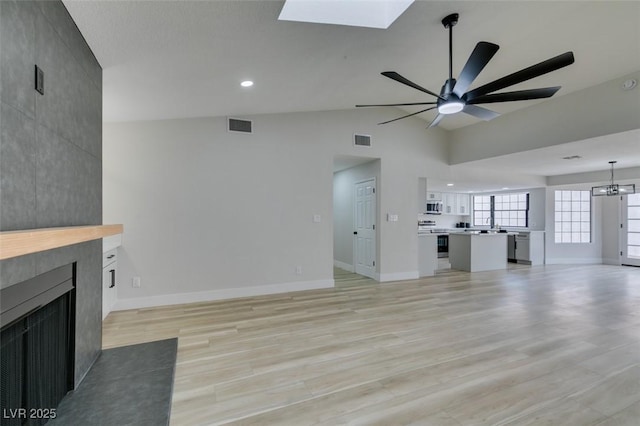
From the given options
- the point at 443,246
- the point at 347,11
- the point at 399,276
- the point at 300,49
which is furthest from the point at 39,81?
the point at 443,246

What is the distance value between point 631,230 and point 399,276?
745 cm

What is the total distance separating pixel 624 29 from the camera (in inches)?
130

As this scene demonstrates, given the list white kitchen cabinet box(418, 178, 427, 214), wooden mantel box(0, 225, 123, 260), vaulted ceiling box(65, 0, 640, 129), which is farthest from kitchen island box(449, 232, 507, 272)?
wooden mantel box(0, 225, 123, 260)

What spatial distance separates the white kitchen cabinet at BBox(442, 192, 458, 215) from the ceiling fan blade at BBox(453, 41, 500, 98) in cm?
839

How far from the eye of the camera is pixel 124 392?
2.24m

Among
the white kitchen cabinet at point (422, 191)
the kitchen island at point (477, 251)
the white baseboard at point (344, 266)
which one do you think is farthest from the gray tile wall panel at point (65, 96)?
the kitchen island at point (477, 251)

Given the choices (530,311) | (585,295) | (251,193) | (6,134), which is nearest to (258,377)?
(6,134)

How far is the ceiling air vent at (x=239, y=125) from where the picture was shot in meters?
4.88

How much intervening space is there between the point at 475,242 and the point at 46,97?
7.88 meters

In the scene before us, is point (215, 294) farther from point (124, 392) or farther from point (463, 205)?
point (463, 205)

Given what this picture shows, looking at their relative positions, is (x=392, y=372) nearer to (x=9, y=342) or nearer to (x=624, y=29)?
(x=9, y=342)

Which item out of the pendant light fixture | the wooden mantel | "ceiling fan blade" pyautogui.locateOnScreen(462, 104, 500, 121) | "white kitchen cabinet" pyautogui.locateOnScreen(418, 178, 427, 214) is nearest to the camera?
the wooden mantel

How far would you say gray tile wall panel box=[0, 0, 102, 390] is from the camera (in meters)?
1.42

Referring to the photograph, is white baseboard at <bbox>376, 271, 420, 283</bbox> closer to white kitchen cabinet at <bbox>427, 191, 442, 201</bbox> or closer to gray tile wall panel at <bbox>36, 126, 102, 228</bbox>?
white kitchen cabinet at <bbox>427, 191, 442, 201</bbox>
